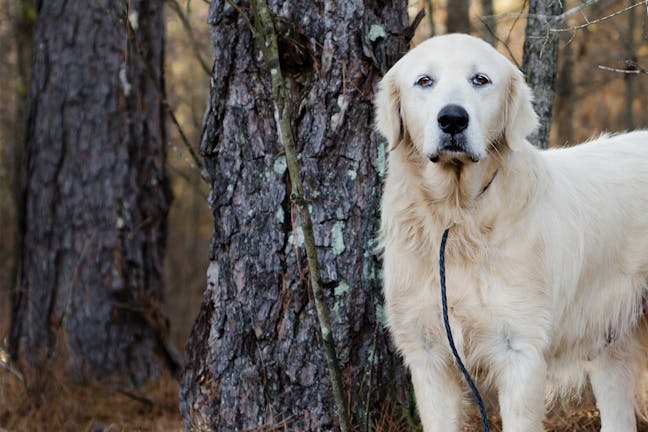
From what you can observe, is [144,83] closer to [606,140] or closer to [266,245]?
[266,245]

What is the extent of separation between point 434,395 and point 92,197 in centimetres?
339

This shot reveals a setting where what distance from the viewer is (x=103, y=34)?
6.02 m

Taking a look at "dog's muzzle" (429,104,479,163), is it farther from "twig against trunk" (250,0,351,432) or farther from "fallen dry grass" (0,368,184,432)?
"fallen dry grass" (0,368,184,432)

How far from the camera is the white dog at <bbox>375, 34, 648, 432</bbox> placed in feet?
10.7

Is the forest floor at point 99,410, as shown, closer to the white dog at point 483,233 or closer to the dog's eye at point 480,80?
the white dog at point 483,233

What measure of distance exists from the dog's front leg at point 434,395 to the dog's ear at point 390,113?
3.02ft

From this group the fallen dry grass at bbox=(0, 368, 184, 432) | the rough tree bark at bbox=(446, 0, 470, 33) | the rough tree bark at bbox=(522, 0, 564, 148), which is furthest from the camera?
A: the rough tree bark at bbox=(446, 0, 470, 33)

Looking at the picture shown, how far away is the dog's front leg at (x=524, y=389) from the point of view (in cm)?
324

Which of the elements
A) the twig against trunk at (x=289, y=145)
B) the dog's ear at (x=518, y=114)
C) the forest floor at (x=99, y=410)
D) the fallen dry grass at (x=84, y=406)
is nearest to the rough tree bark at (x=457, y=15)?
the forest floor at (x=99, y=410)

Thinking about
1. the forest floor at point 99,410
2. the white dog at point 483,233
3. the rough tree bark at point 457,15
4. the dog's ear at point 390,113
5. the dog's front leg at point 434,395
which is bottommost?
the forest floor at point 99,410

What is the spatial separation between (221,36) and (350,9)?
0.62 m

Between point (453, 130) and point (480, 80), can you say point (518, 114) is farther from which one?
point (453, 130)

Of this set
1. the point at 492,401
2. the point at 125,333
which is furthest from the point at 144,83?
the point at 492,401

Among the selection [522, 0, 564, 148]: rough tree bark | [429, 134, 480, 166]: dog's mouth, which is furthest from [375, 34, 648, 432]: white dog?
[522, 0, 564, 148]: rough tree bark
